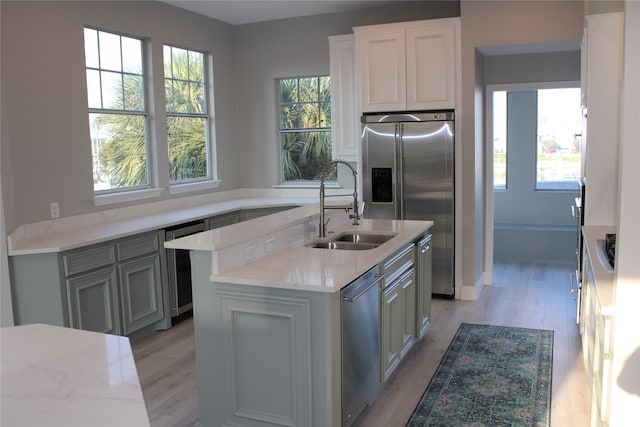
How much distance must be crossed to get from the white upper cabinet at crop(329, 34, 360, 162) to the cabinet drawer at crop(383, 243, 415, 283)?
2.29 m

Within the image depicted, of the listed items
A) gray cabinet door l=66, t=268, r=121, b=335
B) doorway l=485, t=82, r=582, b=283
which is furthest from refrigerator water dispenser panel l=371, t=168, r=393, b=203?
doorway l=485, t=82, r=582, b=283

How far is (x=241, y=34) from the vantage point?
22.3 feet

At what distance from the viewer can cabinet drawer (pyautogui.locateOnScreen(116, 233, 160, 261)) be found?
4.26 meters

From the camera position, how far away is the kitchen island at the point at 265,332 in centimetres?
267

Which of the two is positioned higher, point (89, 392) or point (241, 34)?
point (241, 34)

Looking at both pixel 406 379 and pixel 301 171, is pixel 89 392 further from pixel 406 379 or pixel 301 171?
pixel 301 171

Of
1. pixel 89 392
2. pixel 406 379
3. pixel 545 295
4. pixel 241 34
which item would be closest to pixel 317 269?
pixel 406 379

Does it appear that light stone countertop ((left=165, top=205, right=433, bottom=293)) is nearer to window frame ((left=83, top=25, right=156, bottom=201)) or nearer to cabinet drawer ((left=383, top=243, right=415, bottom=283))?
cabinet drawer ((left=383, top=243, right=415, bottom=283))

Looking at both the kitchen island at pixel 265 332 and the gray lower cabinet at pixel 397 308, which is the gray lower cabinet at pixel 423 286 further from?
the kitchen island at pixel 265 332

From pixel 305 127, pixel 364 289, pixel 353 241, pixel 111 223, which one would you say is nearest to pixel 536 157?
pixel 305 127

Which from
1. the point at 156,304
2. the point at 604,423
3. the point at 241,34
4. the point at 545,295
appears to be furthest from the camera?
the point at 241,34

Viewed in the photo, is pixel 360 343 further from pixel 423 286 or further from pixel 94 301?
pixel 94 301

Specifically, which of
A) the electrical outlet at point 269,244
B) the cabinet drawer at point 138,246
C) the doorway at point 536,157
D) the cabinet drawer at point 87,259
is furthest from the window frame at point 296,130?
the electrical outlet at point 269,244

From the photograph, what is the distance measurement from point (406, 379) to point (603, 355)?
1.59 m
